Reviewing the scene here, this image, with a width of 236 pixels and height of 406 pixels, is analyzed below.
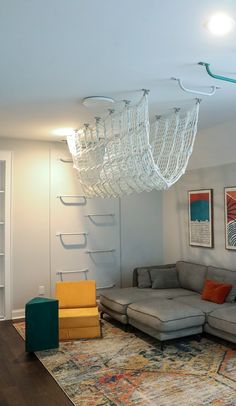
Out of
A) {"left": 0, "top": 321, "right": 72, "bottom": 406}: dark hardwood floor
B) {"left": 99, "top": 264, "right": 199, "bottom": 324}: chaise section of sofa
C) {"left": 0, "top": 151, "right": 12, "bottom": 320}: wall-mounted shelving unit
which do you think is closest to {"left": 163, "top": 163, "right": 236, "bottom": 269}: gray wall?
{"left": 99, "top": 264, "right": 199, "bottom": 324}: chaise section of sofa

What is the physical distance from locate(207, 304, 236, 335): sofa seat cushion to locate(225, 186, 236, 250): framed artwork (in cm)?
100

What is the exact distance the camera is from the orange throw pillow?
4559mm

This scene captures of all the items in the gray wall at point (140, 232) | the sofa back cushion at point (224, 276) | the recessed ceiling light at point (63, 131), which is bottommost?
the sofa back cushion at point (224, 276)

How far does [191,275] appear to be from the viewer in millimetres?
5391

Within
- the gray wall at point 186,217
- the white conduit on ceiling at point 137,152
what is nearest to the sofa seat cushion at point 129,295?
the gray wall at point 186,217

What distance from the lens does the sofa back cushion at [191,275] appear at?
5.21m

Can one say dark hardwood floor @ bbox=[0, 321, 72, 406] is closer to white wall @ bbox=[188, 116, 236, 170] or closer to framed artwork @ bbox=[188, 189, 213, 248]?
framed artwork @ bbox=[188, 189, 213, 248]

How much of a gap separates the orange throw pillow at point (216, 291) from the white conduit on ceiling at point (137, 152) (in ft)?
5.50

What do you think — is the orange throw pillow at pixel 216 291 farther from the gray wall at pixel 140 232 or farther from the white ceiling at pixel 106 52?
the white ceiling at pixel 106 52

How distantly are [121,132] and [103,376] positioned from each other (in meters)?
2.25

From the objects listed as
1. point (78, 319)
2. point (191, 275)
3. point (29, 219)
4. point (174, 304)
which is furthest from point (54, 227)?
point (174, 304)

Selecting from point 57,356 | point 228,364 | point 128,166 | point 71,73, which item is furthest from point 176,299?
point 71,73

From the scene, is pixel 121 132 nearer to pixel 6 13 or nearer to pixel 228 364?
pixel 6 13

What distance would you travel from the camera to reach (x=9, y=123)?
15.3 feet
